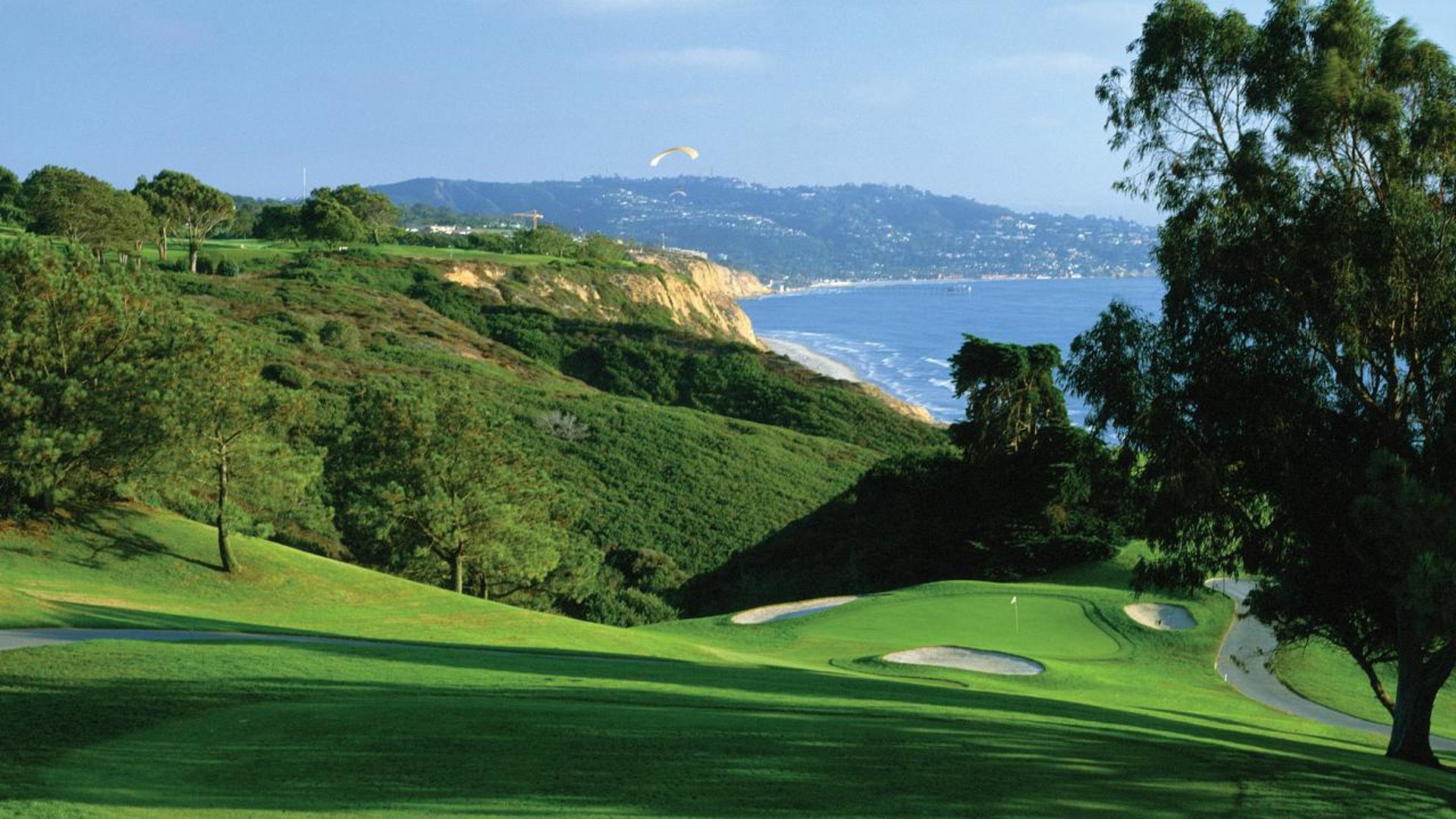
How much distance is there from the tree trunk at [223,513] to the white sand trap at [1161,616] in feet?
76.4

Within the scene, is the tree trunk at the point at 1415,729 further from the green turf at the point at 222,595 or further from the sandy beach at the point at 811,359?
the sandy beach at the point at 811,359

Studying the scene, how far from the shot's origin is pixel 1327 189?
17.1 m

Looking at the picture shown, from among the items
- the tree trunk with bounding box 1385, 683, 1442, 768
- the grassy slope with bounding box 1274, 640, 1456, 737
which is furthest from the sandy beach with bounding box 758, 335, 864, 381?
the tree trunk with bounding box 1385, 683, 1442, 768

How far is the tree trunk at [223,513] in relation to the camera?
96.0ft

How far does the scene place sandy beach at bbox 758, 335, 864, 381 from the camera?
461 ft

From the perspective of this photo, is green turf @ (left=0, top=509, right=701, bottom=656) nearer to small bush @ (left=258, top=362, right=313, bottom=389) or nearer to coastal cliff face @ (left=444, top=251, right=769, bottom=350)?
small bush @ (left=258, top=362, right=313, bottom=389)

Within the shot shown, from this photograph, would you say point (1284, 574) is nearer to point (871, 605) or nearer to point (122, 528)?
point (871, 605)

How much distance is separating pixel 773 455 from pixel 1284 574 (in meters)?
56.2

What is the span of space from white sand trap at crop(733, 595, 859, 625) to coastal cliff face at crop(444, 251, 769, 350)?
84197 millimetres

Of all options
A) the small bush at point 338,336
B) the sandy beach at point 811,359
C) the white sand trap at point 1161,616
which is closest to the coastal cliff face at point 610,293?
the sandy beach at point 811,359

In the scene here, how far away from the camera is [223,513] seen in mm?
29312

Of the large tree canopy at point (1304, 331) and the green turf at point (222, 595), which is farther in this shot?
the green turf at point (222, 595)

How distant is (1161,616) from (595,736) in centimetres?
2343

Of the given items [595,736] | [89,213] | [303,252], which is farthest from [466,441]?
[303,252]
